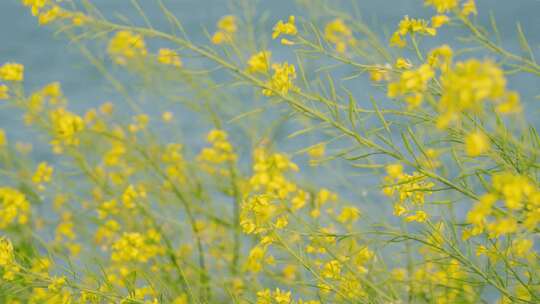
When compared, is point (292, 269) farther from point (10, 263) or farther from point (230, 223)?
point (10, 263)

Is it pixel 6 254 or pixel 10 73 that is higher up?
pixel 10 73

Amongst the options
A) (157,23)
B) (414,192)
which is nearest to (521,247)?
(414,192)

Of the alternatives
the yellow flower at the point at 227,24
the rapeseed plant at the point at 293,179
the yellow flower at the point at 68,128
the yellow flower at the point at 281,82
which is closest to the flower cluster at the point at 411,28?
the rapeseed plant at the point at 293,179

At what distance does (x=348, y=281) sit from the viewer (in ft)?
5.04

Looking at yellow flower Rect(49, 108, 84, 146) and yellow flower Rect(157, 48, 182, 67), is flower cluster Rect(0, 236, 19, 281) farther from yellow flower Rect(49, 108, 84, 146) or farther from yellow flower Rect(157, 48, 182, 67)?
yellow flower Rect(49, 108, 84, 146)

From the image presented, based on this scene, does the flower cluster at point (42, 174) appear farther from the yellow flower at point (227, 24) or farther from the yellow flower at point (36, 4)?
the yellow flower at point (36, 4)

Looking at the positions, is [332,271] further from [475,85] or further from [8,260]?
[475,85]

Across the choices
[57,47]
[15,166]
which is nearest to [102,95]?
[57,47]

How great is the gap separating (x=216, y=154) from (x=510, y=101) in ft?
5.37

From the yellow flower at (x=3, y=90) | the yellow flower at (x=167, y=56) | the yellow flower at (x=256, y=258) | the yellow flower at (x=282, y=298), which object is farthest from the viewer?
the yellow flower at (x=3, y=90)

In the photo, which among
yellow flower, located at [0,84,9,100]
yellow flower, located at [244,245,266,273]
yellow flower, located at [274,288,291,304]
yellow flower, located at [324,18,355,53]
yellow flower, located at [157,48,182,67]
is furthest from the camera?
yellow flower, located at [324,18,355,53]

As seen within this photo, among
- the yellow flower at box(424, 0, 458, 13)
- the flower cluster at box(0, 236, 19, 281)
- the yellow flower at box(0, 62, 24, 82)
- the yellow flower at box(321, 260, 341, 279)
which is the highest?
the yellow flower at box(424, 0, 458, 13)

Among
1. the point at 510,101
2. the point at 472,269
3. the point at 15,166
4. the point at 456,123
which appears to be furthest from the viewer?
the point at 15,166

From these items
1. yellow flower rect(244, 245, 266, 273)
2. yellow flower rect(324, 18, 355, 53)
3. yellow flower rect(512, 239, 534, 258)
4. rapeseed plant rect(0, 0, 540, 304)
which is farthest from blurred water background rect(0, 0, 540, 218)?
yellow flower rect(512, 239, 534, 258)
